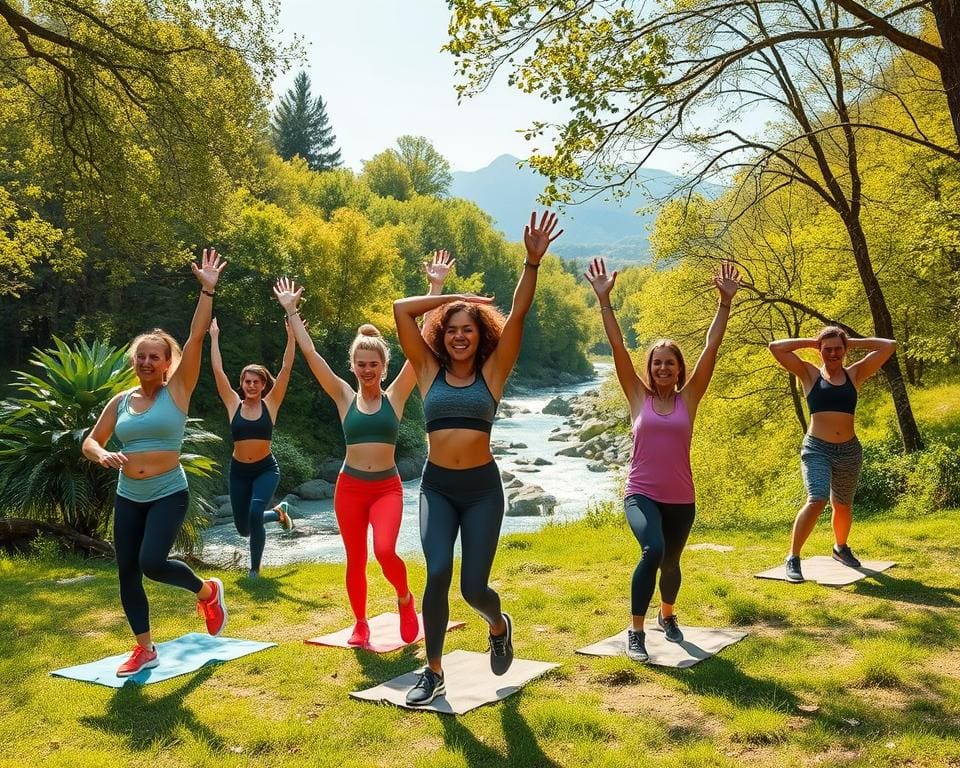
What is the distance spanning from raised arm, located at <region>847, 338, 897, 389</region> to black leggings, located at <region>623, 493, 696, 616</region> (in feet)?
10.4

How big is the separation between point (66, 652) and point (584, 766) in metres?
4.09

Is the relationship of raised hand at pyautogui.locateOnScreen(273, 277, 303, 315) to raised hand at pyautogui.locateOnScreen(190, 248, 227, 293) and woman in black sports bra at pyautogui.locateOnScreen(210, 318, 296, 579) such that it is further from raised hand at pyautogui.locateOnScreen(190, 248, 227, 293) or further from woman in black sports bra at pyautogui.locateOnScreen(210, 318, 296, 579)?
woman in black sports bra at pyautogui.locateOnScreen(210, 318, 296, 579)

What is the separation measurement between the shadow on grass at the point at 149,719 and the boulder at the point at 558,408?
4934cm

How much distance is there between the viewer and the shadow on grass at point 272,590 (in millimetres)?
8289

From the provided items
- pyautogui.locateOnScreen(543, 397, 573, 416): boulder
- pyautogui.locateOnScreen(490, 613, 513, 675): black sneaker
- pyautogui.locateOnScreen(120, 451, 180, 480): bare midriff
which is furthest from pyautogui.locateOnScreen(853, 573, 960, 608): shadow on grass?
pyautogui.locateOnScreen(543, 397, 573, 416): boulder

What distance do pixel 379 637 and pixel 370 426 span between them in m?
1.57

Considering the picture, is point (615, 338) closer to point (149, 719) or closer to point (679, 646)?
point (679, 646)

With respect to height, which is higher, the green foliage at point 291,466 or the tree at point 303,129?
the tree at point 303,129

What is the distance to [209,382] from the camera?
A: 119ft

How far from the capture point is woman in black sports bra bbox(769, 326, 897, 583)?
827cm

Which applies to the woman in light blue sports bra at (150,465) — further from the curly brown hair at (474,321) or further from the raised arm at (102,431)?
the curly brown hair at (474,321)

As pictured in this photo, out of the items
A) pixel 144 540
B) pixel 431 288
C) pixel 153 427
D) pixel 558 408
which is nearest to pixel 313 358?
pixel 431 288

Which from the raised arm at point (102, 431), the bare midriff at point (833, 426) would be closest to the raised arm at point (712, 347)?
the bare midriff at point (833, 426)

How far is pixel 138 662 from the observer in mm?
5926
